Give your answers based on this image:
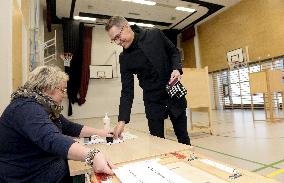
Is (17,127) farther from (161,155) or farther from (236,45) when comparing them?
(236,45)

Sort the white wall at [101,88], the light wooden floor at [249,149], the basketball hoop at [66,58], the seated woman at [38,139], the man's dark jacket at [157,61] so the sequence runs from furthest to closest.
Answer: the white wall at [101,88], the basketball hoop at [66,58], the light wooden floor at [249,149], the man's dark jacket at [157,61], the seated woman at [38,139]

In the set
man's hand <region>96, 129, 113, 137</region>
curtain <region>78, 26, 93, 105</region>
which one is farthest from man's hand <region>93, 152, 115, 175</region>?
curtain <region>78, 26, 93, 105</region>

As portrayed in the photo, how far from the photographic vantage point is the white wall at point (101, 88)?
9.30m

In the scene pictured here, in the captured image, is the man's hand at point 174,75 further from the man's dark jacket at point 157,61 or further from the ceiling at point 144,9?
the ceiling at point 144,9

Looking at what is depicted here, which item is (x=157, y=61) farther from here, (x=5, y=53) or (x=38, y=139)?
(x=5, y=53)

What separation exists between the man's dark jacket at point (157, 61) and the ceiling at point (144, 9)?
6.24 m

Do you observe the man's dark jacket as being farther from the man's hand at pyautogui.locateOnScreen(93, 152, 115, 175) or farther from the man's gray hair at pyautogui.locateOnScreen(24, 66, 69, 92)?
the man's hand at pyautogui.locateOnScreen(93, 152, 115, 175)

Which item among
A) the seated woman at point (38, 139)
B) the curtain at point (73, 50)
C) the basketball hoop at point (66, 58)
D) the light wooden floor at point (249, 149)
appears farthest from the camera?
the curtain at point (73, 50)

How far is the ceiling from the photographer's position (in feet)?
24.9

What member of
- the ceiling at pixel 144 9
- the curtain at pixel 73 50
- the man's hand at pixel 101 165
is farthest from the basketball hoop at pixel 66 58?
the man's hand at pixel 101 165

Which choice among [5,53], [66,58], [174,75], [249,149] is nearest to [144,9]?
[66,58]

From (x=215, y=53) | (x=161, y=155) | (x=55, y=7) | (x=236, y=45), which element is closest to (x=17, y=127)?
(x=161, y=155)

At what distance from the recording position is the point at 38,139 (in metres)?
0.88

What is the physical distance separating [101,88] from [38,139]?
8777mm
